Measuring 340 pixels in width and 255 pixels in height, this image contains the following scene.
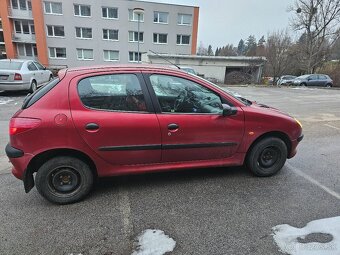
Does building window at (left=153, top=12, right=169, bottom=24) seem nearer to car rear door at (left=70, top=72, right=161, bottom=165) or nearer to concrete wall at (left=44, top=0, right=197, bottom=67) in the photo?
concrete wall at (left=44, top=0, right=197, bottom=67)

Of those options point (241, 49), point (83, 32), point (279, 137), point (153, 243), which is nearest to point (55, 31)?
point (83, 32)

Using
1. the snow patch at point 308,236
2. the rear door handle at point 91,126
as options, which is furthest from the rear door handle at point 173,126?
the snow patch at point 308,236

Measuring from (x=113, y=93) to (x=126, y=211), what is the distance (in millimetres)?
1440

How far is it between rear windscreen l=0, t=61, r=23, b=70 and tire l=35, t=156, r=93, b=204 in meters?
9.52

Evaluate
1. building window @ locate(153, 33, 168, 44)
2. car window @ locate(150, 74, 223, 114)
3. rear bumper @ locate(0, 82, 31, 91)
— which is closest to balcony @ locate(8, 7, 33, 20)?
building window @ locate(153, 33, 168, 44)

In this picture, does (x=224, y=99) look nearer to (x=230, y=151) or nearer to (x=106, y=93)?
(x=230, y=151)

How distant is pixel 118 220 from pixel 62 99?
154 centimetres

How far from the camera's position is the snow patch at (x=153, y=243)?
2.34 metres

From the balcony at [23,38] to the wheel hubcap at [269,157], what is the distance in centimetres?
3677

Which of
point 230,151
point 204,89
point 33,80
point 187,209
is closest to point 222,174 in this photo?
point 230,151

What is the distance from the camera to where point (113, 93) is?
3096 mm

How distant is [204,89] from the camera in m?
3.44

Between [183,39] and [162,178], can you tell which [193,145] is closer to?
[162,178]

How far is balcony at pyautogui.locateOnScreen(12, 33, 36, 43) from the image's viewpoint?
32.9 meters
